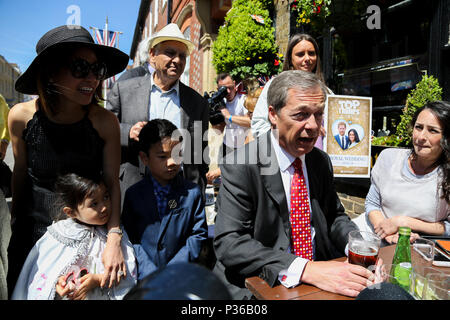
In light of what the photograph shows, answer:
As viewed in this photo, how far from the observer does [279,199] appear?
66.3 inches

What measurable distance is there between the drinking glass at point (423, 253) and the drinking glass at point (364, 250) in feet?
0.71

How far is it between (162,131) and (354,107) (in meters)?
2.30

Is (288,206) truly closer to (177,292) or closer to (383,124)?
(177,292)

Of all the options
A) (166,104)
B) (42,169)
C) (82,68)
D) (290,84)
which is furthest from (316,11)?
(42,169)

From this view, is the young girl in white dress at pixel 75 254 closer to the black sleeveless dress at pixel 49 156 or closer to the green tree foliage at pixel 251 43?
the black sleeveless dress at pixel 49 156

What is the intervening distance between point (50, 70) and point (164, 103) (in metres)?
1.05

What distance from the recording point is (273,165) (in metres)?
1.76

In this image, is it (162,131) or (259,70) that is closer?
(162,131)

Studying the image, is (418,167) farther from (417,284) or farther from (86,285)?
(86,285)

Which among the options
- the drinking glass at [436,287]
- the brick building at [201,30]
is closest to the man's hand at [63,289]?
the drinking glass at [436,287]

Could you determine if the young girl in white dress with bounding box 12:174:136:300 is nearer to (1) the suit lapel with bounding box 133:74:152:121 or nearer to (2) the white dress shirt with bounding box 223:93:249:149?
(1) the suit lapel with bounding box 133:74:152:121

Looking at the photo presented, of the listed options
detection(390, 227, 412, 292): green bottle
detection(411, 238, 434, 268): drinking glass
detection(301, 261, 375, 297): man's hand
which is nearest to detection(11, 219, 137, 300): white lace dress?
detection(301, 261, 375, 297): man's hand

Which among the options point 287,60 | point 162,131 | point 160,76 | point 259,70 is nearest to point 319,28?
point 259,70

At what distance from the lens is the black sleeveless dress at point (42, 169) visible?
1.65 metres
